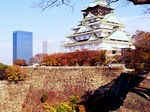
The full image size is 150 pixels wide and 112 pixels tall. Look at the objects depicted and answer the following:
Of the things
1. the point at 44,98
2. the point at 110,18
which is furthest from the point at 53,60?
the point at 110,18

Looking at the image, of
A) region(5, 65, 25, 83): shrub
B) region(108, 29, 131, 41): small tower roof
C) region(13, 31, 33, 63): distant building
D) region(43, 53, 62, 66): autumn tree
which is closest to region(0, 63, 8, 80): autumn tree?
region(5, 65, 25, 83): shrub

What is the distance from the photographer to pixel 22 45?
393 ft

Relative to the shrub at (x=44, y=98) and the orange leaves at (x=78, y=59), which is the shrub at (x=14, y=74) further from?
the orange leaves at (x=78, y=59)

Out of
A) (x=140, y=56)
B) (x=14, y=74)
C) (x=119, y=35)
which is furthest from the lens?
(x=119, y=35)

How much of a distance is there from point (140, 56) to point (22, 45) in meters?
101

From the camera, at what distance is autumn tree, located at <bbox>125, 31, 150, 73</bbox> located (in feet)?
69.8

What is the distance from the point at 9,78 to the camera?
25938 mm

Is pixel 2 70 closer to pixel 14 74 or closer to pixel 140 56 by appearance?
pixel 14 74

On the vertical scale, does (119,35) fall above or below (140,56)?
above

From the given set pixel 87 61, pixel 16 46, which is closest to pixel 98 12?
pixel 87 61

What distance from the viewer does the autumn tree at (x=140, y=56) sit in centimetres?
2127

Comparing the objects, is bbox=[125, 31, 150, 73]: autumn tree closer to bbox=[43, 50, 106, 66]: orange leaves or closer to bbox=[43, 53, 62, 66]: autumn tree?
bbox=[43, 50, 106, 66]: orange leaves

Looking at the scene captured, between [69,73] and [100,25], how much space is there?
456 inches

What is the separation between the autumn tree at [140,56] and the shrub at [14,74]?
8962mm
